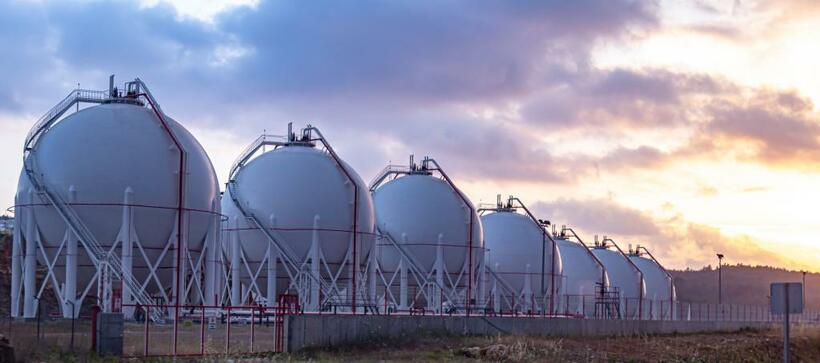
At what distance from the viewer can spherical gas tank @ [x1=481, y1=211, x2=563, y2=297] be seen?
237 ft

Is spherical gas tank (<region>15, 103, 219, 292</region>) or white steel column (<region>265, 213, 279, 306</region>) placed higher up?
spherical gas tank (<region>15, 103, 219, 292</region>)

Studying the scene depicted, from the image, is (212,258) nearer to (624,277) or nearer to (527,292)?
(527,292)

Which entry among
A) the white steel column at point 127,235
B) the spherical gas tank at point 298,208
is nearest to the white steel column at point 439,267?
the spherical gas tank at point 298,208

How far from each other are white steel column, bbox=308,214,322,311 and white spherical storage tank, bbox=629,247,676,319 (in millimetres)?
52962

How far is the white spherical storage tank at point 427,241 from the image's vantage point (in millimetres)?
62531

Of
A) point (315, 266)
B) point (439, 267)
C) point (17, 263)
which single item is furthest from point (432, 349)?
point (439, 267)

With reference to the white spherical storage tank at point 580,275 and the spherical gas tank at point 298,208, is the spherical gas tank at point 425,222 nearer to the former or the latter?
the spherical gas tank at point 298,208

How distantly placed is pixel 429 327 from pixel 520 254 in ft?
101

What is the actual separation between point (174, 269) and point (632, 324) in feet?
82.7

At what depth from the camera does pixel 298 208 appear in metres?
53.2

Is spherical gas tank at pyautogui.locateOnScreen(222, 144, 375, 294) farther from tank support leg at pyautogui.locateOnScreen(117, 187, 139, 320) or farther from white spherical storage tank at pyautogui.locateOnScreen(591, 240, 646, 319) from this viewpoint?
white spherical storage tank at pyautogui.locateOnScreen(591, 240, 646, 319)

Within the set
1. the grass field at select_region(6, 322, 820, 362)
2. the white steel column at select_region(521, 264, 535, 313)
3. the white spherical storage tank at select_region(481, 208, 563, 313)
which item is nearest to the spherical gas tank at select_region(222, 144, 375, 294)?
the grass field at select_region(6, 322, 820, 362)

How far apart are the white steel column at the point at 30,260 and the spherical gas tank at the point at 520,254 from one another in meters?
32.9

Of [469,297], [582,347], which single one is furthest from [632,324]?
[582,347]
